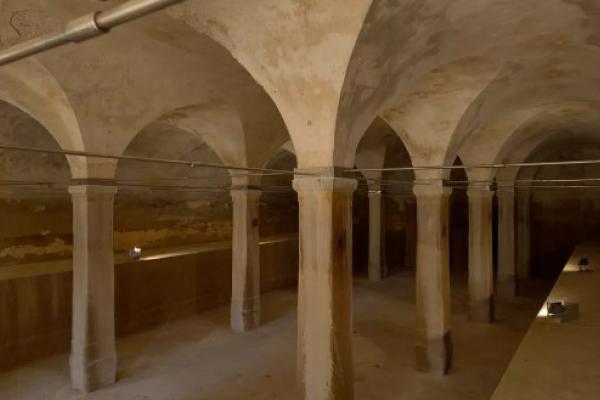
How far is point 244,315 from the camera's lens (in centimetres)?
993

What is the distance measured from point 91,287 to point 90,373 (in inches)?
51.4

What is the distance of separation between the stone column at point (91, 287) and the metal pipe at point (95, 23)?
5045 millimetres

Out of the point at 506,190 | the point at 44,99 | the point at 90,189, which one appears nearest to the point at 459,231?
the point at 506,190

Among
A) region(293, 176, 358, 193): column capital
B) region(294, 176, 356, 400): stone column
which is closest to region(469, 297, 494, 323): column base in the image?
region(294, 176, 356, 400): stone column

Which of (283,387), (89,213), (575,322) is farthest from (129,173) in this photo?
(575,322)

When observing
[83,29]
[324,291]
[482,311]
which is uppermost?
[83,29]

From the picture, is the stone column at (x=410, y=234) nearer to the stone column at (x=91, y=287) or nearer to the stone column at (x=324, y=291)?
the stone column at (x=91, y=287)

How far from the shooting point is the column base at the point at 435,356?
7535 mm

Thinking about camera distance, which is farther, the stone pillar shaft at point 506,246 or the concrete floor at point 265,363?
the stone pillar shaft at point 506,246

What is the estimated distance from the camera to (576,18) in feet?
15.1

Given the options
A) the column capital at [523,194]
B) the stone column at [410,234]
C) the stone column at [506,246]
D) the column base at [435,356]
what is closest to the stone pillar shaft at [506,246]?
the stone column at [506,246]

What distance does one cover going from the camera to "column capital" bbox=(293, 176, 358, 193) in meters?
4.68

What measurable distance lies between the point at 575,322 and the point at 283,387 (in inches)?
166

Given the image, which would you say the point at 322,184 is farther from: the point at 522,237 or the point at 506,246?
the point at 522,237
